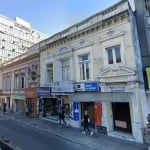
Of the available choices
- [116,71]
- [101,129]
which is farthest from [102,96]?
[101,129]

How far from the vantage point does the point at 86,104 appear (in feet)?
45.2

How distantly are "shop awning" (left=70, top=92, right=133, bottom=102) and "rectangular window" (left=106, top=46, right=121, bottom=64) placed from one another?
2448 mm

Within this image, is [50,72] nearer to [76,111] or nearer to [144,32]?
[76,111]

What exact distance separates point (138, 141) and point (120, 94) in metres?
3.13

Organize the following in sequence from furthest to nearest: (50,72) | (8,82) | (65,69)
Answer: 1. (8,82)
2. (50,72)
3. (65,69)

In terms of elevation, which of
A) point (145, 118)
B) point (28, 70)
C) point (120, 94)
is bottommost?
point (145, 118)

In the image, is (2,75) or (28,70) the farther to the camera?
(2,75)

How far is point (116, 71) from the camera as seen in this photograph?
11.1 metres

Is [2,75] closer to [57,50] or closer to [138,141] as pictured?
[57,50]

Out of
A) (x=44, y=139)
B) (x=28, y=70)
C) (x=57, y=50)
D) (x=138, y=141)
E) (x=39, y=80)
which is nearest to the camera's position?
(x=138, y=141)

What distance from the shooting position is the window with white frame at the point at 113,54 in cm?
1140

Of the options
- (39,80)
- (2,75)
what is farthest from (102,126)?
(2,75)

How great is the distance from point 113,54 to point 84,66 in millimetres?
3033

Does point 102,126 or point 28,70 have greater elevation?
point 28,70
